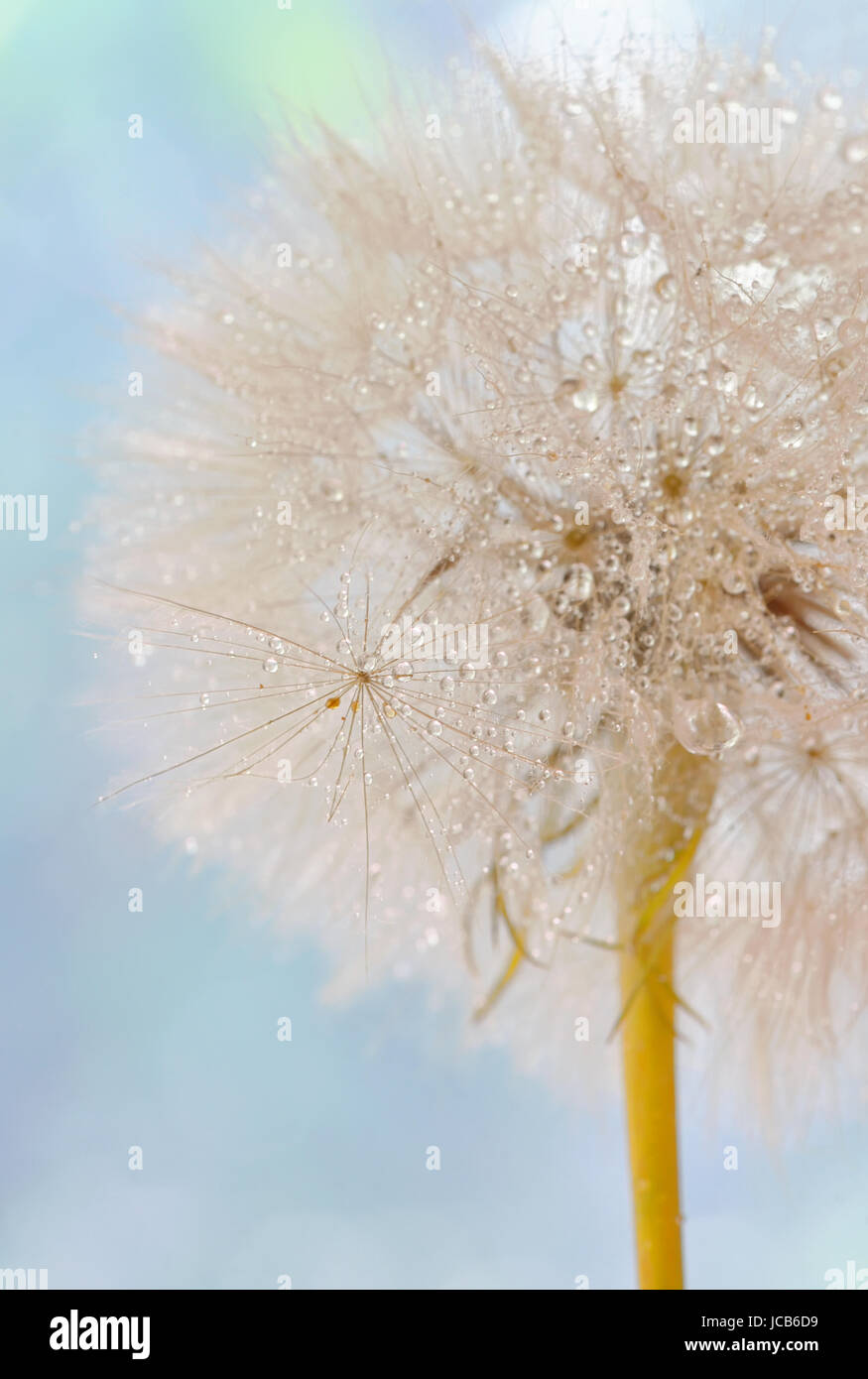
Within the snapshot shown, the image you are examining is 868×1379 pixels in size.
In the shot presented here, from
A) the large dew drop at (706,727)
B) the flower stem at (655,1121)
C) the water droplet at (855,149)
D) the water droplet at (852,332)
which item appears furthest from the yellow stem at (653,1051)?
the water droplet at (855,149)

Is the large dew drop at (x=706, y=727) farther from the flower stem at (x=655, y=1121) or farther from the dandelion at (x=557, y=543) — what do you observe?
the flower stem at (x=655, y=1121)

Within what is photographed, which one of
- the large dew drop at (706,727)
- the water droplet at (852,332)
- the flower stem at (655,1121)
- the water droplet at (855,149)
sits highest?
the water droplet at (855,149)

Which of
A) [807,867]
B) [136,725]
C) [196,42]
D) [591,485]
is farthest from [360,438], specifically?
[196,42]

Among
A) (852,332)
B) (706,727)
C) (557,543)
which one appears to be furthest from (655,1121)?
(852,332)

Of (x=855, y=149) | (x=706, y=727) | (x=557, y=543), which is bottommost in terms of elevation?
(x=706, y=727)

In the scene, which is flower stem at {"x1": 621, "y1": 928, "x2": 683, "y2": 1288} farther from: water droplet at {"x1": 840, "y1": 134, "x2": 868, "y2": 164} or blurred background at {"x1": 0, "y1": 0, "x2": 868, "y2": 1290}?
water droplet at {"x1": 840, "y1": 134, "x2": 868, "y2": 164}

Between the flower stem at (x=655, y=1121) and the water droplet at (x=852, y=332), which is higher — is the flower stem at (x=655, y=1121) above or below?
below

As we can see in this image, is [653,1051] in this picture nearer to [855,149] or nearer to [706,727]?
[706,727]

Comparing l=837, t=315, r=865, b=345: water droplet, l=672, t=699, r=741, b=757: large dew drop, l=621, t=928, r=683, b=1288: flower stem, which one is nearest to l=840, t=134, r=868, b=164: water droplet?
l=837, t=315, r=865, b=345: water droplet

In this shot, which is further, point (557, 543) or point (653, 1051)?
point (653, 1051)
